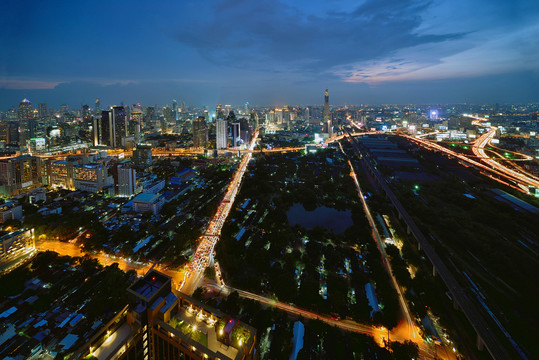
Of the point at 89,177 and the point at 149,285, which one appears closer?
the point at 149,285

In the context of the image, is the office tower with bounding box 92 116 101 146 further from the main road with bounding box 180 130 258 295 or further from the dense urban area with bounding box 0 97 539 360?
the main road with bounding box 180 130 258 295

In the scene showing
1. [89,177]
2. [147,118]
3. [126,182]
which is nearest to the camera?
[126,182]

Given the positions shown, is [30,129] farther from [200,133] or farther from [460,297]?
[460,297]

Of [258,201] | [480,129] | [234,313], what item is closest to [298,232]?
[258,201]

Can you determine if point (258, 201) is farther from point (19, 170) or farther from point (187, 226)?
point (19, 170)

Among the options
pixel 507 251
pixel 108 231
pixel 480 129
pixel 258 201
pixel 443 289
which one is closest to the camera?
pixel 443 289

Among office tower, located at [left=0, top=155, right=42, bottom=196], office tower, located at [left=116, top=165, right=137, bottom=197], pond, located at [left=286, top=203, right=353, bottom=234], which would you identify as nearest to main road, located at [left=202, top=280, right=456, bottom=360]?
pond, located at [left=286, top=203, right=353, bottom=234]

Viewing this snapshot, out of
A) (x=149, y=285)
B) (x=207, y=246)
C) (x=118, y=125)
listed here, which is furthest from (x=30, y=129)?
(x=149, y=285)
